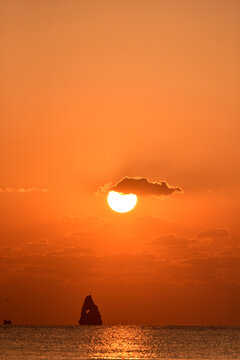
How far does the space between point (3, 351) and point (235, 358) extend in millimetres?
51147

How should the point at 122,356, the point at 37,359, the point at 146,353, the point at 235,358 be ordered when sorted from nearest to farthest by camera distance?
the point at 37,359 → the point at 235,358 → the point at 122,356 → the point at 146,353

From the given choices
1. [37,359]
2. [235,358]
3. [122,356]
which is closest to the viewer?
[37,359]

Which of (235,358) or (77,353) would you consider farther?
(77,353)

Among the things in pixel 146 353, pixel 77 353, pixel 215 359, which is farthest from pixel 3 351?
pixel 215 359

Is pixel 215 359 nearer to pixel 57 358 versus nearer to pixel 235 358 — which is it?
pixel 235 358

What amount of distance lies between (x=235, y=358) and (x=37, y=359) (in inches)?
1594

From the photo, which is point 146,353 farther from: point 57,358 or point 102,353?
point 57,358

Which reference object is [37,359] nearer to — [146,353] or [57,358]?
[57,358]

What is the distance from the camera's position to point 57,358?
149000 mm

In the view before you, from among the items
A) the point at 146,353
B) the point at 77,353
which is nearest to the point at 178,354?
the point at 146,353

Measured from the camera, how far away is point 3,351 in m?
169

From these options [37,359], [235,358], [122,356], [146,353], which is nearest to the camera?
[37,359]

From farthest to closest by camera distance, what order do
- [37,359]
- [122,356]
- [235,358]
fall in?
[122,356] → [235,358] → [37,359]

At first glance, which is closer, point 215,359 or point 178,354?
point 215,359
